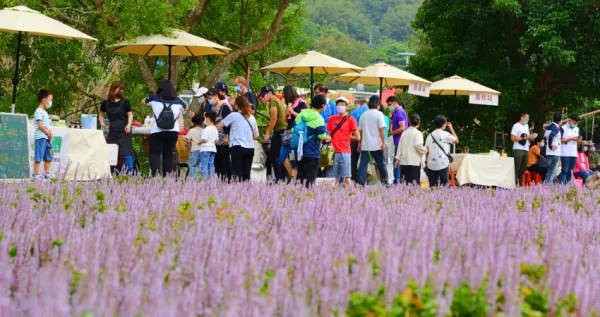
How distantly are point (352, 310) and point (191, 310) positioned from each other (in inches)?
20.4

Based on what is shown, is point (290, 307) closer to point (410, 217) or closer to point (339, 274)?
point (339, 274)

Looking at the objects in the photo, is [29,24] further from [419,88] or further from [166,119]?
[419,88]

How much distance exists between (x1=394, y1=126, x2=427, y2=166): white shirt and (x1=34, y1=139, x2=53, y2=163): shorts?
5486 millimetres

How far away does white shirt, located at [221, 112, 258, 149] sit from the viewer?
13125 mm

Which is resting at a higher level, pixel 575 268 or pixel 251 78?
pixel 251 78

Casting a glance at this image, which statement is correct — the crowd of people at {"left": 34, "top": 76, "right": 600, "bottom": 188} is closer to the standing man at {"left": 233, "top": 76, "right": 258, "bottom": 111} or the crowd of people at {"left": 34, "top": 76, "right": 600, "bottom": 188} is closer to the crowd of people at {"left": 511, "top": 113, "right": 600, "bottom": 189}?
the standing man at {"left": 233, "top": 76, "right": 258, "bottom": 111}

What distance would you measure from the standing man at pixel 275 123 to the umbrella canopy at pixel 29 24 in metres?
3.12

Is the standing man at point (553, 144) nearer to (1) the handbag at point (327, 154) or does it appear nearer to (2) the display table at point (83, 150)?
(1) the handbag at point (327, 154)

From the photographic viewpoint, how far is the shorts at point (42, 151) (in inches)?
519

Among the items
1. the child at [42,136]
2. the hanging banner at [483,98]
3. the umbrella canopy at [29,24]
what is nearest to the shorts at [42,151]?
the child at [42,136]

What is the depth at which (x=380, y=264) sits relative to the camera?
11.6ft

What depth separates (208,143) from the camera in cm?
1420

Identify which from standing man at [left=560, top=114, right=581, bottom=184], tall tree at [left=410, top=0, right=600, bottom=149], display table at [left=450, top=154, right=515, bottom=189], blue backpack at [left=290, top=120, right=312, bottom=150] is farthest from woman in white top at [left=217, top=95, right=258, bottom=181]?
tall tree at [left=410, top=0, right=600, bottom=149]

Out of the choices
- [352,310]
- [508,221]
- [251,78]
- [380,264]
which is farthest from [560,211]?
[251,78]
